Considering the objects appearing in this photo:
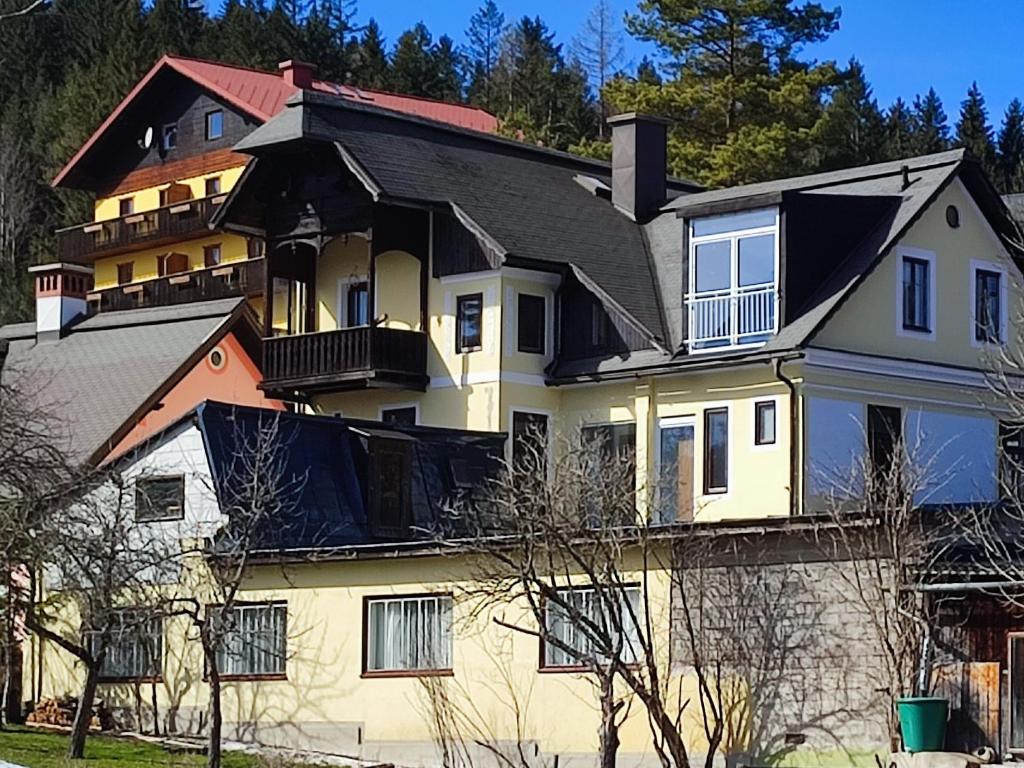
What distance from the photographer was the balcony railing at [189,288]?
189ft

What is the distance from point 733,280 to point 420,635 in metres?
10.8

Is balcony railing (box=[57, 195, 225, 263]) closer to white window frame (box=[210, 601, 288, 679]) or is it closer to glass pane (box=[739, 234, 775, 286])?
glass pane (box=[739, 234, 775, 286])

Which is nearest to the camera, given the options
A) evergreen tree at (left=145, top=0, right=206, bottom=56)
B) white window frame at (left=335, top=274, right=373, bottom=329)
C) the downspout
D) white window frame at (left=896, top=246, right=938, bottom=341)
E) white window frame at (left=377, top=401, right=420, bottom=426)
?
the downspout

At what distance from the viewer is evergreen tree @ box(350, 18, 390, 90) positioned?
89.2 metres

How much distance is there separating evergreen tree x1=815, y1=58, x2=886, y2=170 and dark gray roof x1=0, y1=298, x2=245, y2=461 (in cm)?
2269

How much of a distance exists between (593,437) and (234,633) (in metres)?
9.57

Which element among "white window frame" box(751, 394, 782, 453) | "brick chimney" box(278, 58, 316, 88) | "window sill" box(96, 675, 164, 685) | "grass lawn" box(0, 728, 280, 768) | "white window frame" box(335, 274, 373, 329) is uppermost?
"brick chimney" box(278, 58, 316, 88)

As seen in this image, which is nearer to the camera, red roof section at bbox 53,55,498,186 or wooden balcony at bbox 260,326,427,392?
wooden balcony at bbox 260,326,427,392

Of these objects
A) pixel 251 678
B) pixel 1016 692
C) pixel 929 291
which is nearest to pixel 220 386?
pixel 251 678

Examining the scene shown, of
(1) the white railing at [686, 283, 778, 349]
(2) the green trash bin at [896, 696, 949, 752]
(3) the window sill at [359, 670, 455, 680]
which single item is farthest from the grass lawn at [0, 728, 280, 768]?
(1) the white railing at [686, 283, 778, 349]

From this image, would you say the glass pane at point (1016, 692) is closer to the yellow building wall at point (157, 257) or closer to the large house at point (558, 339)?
the large house at point (558, 339)

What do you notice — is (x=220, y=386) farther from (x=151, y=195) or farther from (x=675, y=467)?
(x=151, y=195)

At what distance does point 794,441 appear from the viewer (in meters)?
36.3

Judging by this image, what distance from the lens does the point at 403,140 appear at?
1682 inches
